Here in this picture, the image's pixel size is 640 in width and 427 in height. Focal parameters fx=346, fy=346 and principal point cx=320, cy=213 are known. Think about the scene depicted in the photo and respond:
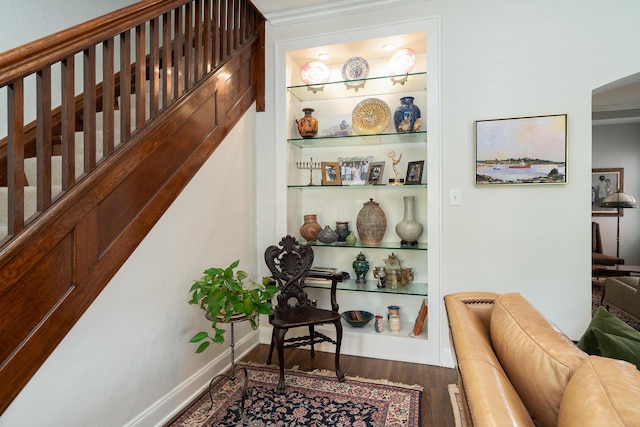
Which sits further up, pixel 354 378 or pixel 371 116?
pixel 371 116

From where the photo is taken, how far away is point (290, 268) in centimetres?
267

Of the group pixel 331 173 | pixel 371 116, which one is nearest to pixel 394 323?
pixel 331 173

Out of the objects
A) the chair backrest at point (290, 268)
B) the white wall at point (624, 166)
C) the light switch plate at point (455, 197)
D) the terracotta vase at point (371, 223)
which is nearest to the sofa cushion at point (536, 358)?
the light switch plate at point (455, 197)

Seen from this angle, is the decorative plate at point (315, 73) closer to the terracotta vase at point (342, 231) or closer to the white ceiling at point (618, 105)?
the terracotta vase at point (342, 231)

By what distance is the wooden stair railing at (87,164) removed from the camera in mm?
1256

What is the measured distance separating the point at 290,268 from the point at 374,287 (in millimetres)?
771

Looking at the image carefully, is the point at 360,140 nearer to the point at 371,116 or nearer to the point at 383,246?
the point at 371,116

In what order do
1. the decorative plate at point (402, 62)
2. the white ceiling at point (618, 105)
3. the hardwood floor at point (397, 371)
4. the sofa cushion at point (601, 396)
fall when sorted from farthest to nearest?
the white ceiling at point (618, 105) < the decorative plate at point (402, 62) < the hardwood floor at point (397, 371) < the sofa cushion at point (601, 396)

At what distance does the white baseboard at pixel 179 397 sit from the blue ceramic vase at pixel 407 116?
2.25m

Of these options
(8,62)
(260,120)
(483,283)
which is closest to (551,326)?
(483,283)

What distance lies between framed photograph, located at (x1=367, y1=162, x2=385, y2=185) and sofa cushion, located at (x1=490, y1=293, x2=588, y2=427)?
1898 mm

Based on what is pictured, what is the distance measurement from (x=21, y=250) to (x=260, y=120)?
7.07 ft

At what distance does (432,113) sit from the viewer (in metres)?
2.66

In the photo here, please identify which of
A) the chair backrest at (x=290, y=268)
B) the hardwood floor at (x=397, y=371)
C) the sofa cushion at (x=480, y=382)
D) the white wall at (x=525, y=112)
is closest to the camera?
the sofa cushion at (x=480, y=382)
